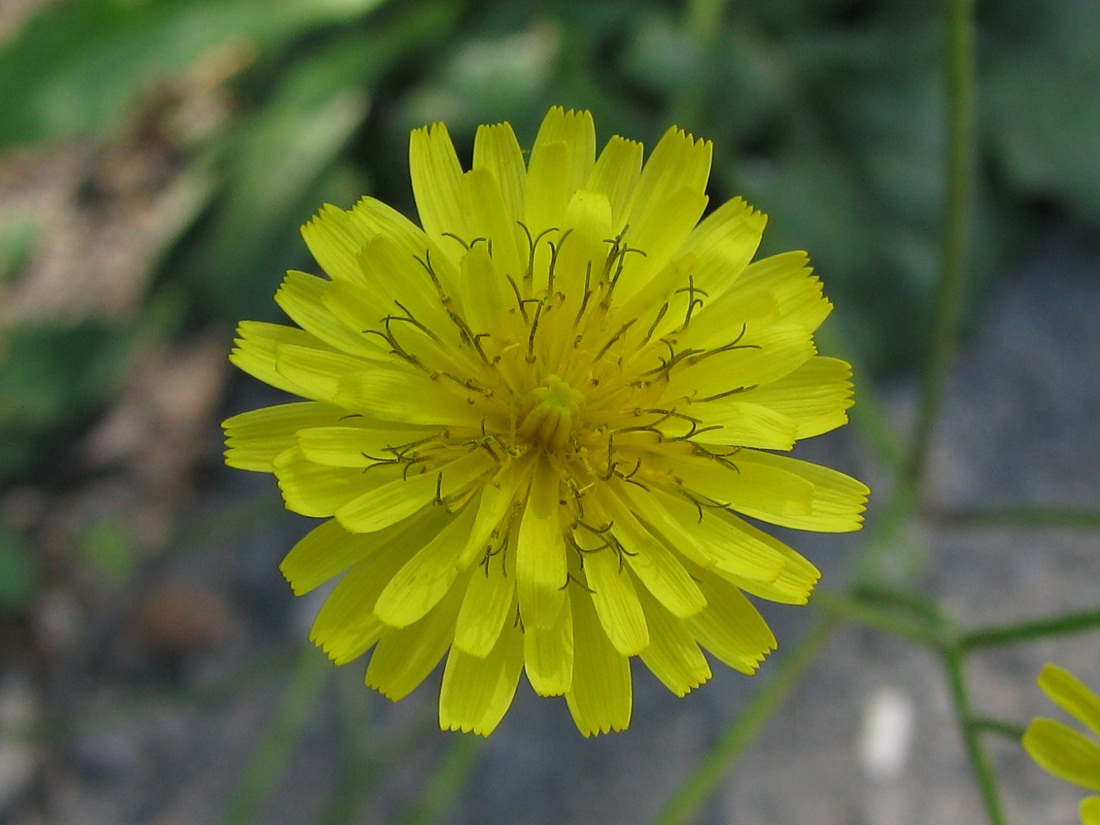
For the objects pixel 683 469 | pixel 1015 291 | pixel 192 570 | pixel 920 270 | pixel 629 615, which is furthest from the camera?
pixel 192 570

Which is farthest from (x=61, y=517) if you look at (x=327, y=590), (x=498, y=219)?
(x=498, y=219)

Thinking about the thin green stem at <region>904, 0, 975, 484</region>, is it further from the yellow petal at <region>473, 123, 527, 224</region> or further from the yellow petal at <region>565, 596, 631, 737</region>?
the yellow petal at <region>565, 596, 631, 737</region>

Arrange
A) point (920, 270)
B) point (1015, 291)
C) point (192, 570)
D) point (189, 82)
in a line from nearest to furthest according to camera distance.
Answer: point (920, 270)
point (1015, 291)
point (192, 570)
point (189, 82)

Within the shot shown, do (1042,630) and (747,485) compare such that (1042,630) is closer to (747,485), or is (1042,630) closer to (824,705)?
(747,485)

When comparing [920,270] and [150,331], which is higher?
[150,331]

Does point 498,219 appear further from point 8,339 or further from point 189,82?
point 189,82

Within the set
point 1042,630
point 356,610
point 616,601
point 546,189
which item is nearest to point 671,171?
point 546,189

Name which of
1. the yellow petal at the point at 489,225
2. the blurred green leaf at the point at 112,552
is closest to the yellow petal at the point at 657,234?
the yellow petal at the point at 489,225
